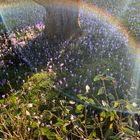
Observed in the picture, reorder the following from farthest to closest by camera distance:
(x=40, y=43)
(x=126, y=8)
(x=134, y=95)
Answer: (x=126, y=8) → (x=40, y=43) → (x=134, y=95)

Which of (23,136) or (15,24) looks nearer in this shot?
(23,136)

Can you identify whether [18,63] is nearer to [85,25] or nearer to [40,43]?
[40,43]

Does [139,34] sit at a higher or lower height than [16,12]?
higher

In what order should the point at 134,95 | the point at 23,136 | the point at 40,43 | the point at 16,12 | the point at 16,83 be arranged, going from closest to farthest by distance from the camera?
1. the point at 23,136
2. the point at 134,95
3. the point at 16,83
4. the point at 40,43
5. the point at 16,12

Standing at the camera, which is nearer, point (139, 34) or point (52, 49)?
point (52, 49)

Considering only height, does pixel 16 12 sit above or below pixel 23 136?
below

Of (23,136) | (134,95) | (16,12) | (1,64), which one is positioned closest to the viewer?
(23,136)

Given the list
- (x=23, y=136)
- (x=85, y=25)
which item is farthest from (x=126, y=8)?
(x=23, y=136)

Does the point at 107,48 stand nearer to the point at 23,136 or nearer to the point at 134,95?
the point at 134,95

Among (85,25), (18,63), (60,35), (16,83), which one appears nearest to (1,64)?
(18,63)
